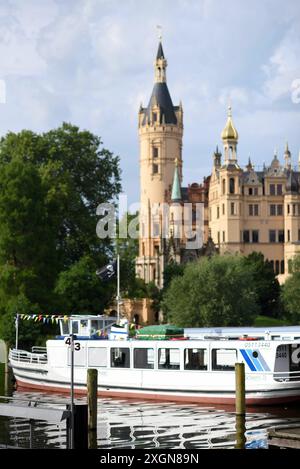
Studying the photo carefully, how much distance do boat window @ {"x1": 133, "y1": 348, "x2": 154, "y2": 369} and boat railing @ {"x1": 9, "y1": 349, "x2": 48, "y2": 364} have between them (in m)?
6.39

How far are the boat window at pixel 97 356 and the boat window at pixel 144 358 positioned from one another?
1961mm

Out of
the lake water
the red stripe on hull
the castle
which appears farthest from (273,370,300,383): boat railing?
the castle

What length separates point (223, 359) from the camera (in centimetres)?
4284

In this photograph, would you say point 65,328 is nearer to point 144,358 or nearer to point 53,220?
point 144,358

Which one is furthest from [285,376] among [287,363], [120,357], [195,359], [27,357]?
[27,357]

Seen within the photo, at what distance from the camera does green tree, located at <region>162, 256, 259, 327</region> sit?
76.3m

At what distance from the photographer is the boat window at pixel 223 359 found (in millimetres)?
42688

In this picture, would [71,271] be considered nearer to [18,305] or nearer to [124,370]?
[18,305]

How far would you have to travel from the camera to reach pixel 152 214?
147 meters

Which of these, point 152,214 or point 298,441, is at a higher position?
point 152,214

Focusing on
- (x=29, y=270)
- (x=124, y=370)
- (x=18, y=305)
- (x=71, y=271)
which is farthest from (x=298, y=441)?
(x=71, y=271)

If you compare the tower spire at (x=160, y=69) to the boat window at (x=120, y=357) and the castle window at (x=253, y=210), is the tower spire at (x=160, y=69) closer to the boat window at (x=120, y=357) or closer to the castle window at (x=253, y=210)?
the castle window at (x=253, y=210)

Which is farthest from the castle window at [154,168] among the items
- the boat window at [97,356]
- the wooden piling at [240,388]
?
the wooden piling at [240,388]

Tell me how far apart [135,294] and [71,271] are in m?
28.4
